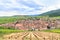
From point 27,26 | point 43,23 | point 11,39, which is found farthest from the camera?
point 43,23

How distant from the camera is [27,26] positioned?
21.7m

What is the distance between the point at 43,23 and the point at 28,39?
9825mm

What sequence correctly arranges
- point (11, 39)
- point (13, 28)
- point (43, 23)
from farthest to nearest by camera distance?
point (43, 23), point (13, 28), point (11, 39)

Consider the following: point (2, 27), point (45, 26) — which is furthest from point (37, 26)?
point (2, 27)

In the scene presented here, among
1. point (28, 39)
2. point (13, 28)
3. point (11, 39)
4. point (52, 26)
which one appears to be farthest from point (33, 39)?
point (52, 26)

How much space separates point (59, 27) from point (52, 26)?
1.04m

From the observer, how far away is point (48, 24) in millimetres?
22688

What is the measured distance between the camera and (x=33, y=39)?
1350 cm

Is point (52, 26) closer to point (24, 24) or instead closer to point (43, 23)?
point (43, 23)

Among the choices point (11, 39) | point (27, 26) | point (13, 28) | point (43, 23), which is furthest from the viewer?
point (43, 23)

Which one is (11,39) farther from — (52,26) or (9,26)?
(52,26)

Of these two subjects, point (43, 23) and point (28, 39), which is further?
point (43, 23)

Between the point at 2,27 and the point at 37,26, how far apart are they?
4.01 meters

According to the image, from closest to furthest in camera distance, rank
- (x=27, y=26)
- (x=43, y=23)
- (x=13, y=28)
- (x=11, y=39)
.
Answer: (x=11, y=39) < (x=13, y=28) < (x=27, y=26) < (x=43, y=23)
